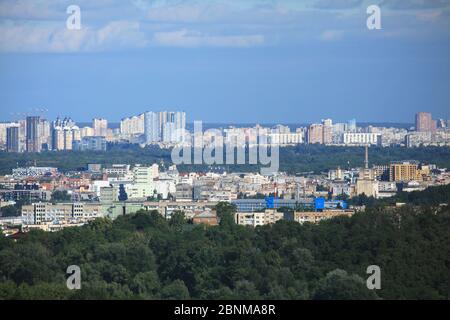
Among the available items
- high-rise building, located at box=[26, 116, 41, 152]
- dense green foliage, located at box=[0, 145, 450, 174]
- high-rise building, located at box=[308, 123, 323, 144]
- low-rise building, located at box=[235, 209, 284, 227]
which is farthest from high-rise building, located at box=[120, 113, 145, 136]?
low-rise building, located at box=[235, 209, 284, 227]

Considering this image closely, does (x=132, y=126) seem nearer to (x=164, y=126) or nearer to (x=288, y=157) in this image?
(x=164, y=126)

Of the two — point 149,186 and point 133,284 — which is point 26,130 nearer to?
point 149,186

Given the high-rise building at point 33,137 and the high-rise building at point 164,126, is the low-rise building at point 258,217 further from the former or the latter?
the high-rise building at point 33,137

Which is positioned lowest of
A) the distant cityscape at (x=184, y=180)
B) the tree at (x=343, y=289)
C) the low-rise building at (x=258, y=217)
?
the tree at (x=343, y=289)

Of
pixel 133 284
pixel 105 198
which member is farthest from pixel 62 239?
pixel 105 198

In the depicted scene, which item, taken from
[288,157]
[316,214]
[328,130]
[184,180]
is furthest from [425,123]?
[316,214]

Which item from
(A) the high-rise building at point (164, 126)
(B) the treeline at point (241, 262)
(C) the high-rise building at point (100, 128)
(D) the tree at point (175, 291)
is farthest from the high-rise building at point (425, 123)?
(D) the tree at point (175, 291)

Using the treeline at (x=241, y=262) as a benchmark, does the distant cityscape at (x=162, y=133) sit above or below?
above
